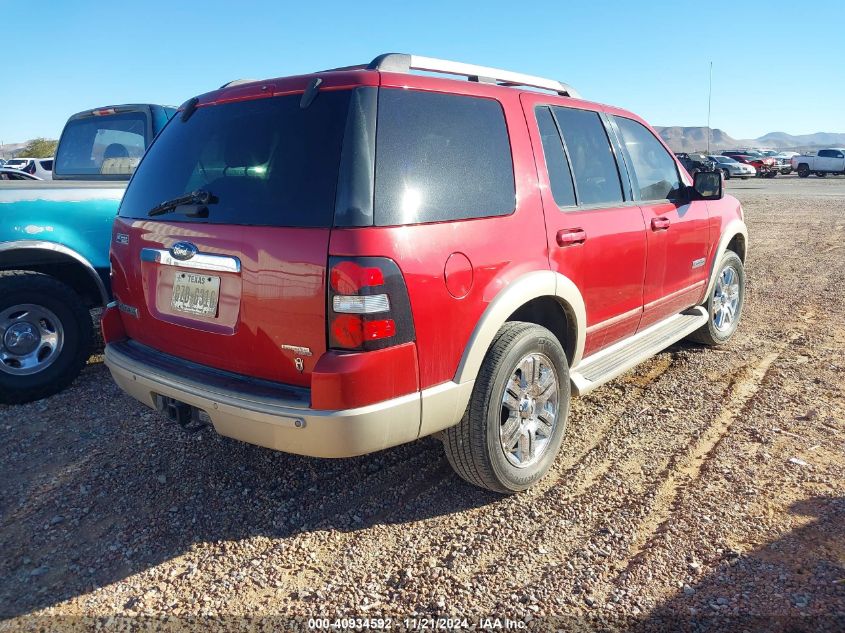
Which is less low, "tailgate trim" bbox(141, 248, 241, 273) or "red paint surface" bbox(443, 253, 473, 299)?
"tailgate trim" bbox(141, 248, 241, 273)

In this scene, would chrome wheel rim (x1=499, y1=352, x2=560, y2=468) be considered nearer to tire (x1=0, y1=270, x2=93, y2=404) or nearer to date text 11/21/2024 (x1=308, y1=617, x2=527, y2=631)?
date text 11/21/2024 (x1=308, y1=617, x2=527, y2=631)

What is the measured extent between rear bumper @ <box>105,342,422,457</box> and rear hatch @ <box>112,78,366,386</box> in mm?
100

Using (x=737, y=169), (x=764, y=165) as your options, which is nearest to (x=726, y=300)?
(x=737, y=169)

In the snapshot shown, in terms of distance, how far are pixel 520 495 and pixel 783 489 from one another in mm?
1304

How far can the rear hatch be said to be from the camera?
2.51 metres

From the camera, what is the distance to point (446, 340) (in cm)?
268

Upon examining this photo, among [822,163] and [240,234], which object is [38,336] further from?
[822,163]

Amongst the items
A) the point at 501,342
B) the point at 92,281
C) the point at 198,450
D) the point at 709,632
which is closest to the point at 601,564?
the point at 709,632

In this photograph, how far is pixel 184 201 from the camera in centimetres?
292

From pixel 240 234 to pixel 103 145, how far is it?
14.0 feet

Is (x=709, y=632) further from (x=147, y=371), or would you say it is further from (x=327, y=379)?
(x=147, y=371)

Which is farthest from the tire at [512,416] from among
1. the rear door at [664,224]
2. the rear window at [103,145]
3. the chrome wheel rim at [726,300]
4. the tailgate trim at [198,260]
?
the rear window at [103,145]

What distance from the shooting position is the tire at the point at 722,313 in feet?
17.6

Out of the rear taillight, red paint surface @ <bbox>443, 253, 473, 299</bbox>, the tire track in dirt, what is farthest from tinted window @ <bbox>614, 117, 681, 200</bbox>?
the rear taillight
